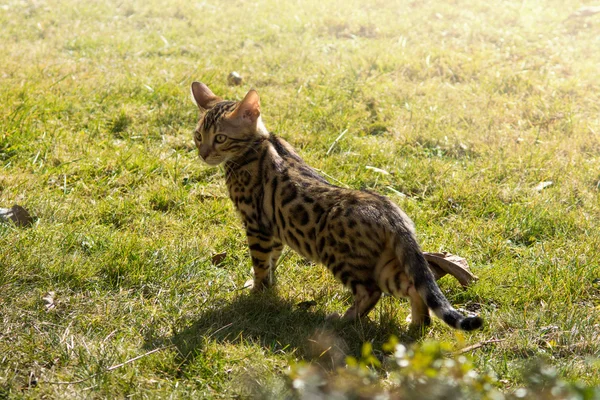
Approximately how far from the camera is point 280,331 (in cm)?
421

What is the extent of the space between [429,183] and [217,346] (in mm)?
3037

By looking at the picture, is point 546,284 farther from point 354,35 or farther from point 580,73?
point 354,35

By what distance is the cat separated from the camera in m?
4.04

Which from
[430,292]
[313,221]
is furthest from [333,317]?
[430,292]

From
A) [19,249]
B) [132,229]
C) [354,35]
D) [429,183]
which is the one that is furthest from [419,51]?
[19,249]

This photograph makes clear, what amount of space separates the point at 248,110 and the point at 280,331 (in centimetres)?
174

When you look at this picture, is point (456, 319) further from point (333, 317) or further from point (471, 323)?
point (333, 317)

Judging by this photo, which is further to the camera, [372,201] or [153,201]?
[153,201]

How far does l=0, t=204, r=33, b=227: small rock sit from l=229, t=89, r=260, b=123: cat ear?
1.79m

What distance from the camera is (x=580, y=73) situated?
888cm

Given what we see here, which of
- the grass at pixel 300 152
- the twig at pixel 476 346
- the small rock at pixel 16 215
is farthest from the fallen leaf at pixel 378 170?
the small rock at pixel 16 215

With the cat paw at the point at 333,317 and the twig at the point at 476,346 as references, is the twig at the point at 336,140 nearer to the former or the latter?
the cat paw at the point at 333,317

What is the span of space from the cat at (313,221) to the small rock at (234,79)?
124 inches

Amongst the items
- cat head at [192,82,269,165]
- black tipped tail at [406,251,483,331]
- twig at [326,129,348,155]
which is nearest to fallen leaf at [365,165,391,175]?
twig at [326,129,348,155]
